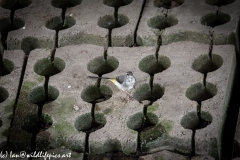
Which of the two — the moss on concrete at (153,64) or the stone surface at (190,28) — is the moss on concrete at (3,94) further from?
the stone surface at (190,28)

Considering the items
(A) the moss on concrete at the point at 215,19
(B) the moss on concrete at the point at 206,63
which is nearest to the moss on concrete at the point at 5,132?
(B) the moss on concrete at the point at 206,63

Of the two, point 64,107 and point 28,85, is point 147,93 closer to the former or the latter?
point 64,107

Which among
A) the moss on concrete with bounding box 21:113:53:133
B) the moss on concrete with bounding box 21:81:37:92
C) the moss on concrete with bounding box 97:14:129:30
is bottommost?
the moss on concrete with bounding box 21:113:53:133

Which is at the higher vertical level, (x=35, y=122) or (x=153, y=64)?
(x=153, y=64)

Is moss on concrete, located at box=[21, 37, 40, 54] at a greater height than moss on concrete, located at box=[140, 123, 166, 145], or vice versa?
moss on concrete, located at box=[21, 37, 40, 54]

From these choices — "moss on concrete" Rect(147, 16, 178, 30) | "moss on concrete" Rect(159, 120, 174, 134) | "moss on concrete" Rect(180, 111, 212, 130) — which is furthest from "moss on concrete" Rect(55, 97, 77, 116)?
"moss on concrete" Rect(147, 16, 178, 30)

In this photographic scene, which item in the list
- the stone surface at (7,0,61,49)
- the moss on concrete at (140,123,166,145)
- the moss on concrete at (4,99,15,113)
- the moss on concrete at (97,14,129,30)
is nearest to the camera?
the moss on concrete at (140,123,166,145)

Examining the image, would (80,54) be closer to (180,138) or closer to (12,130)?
(12,130)

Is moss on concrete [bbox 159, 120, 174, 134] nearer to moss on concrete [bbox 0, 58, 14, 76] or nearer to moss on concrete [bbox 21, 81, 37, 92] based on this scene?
moss on concrete [bbox 21, 81, 37, 92]

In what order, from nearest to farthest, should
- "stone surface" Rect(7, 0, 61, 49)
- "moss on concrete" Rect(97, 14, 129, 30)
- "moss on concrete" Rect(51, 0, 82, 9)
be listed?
"stone surface" Rect(7, 0, 61, 49) < "moss on concrete" Rect(97, 14, 129, 30) < "moss on concrete" Rect(51, 0, 82, 9)

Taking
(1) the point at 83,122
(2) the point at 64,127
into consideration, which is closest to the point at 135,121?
(1) the point at 83,122

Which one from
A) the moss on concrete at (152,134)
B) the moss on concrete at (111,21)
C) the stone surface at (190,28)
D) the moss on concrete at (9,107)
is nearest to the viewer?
the moss on concrete at (152,134)

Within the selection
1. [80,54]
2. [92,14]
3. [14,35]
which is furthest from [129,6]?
[14,35]

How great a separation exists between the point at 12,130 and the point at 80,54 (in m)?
0.80
